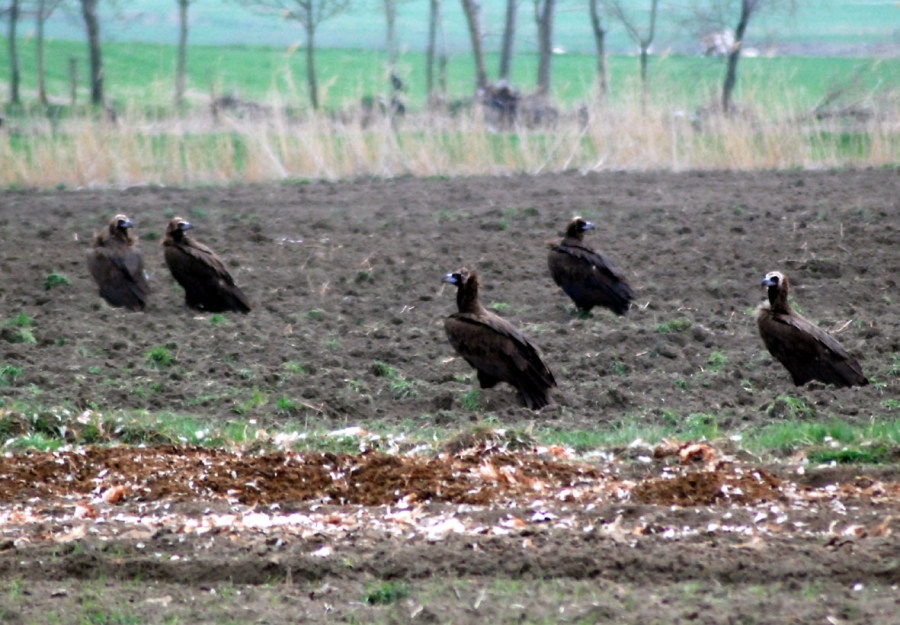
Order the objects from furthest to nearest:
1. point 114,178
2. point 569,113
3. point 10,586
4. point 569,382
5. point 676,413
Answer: point 569,113 < point 114,178 < point 569,382 < point 676,413 < point 10,586

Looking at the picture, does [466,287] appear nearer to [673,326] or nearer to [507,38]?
[673,326]

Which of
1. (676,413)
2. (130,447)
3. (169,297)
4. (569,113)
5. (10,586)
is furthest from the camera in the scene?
(569,113)

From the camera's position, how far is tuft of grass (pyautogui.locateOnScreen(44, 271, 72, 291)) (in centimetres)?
1309

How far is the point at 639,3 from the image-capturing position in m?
91.4

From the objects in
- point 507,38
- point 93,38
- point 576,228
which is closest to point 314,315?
point 576,228

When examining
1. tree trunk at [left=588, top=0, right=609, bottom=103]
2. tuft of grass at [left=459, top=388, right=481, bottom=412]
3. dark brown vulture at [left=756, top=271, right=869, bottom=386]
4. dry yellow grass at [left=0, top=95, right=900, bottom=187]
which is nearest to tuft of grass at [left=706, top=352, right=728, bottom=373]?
dark brown vulture at [left=756, top=271, right=869, bottom=386]

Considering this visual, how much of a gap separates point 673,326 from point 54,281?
6522 millimetres

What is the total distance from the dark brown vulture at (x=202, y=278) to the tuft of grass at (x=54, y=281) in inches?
52.8

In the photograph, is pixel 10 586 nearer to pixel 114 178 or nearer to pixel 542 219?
pixel 542 219

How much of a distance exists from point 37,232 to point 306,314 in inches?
205

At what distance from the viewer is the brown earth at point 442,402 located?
17.5 ft

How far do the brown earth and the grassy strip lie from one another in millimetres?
198

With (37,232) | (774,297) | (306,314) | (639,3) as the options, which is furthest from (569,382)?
(639,3)

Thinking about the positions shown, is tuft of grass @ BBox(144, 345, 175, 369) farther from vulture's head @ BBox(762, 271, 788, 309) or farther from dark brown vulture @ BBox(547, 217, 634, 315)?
vulture's head @ BBox(762, 271, 788, 309)
